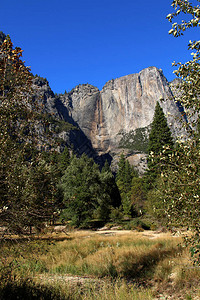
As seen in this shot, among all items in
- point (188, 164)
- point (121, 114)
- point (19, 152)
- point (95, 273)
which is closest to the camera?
point (188, 164)

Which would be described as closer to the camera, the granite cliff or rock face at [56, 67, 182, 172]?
the granite cliff

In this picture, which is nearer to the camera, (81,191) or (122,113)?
(81,191)

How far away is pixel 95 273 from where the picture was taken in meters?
9.15

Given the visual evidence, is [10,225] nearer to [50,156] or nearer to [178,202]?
[50,156]

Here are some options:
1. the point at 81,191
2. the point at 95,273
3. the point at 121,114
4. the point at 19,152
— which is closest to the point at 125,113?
the point at 121,114

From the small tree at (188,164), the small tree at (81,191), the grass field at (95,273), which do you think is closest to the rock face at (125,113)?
the small tree at (81,191)

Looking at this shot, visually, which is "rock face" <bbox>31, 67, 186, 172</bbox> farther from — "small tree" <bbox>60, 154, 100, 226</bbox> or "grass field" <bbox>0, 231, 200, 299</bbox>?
"grass field" <bbox>0, 231, 200, 299</bbox>

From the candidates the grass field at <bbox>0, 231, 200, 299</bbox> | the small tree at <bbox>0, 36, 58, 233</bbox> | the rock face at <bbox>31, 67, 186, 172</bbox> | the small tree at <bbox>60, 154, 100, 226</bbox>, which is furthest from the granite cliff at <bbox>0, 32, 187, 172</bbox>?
the small tree at <bbox>0, 36, 58, 233</bbox>

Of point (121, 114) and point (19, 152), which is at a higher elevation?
point (121, 114)

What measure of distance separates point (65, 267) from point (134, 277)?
3.06 metres

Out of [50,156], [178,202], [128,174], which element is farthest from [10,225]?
[128,174]

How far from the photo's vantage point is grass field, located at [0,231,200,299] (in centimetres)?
498

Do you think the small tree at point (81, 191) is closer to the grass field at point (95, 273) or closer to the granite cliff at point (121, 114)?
the grass field at point (95, 273)

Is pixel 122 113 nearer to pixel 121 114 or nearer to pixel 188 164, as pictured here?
pixel 121 114
